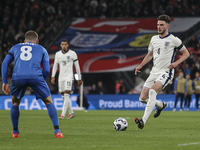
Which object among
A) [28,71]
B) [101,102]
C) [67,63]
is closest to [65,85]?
A: [67,63]

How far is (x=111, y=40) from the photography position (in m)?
28.7

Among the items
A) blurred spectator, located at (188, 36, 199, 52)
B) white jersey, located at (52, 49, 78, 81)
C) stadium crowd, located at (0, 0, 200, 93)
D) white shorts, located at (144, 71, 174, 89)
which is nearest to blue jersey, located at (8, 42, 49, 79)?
white shorts, located at (144, 71, 174, 89)

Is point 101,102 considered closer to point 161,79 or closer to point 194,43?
point 194,43

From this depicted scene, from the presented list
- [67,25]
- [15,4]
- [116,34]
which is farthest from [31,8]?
[116,34]

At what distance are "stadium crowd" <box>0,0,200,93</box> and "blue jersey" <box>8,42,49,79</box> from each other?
20668 mm

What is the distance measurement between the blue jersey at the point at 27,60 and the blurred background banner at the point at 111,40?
18830mm

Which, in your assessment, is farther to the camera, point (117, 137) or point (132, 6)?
point (132, 6)

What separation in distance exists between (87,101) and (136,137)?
15.7m

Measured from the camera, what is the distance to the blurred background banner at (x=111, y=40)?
1045 inches

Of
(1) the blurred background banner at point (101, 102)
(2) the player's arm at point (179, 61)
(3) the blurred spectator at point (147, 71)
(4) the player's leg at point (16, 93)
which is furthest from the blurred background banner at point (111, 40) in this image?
(4) the player's leg at point (16, 93)

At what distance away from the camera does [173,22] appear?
29562mm

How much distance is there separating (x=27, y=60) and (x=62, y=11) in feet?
80.2

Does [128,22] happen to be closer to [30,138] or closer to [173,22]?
[173,22]

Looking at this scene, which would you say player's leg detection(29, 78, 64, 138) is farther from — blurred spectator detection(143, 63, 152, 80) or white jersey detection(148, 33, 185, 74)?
blurred spectator detection(143, 63, 152, 80)
